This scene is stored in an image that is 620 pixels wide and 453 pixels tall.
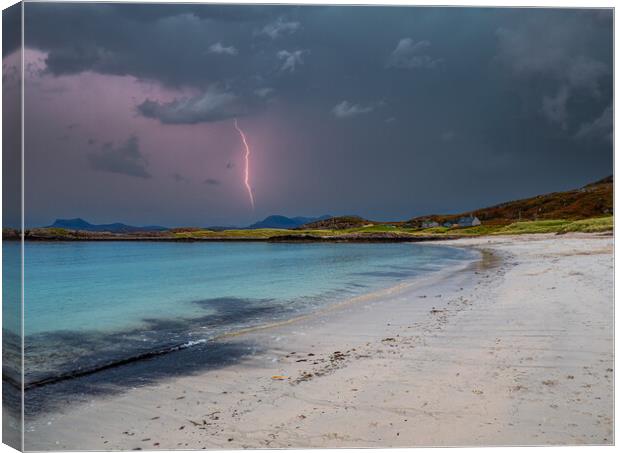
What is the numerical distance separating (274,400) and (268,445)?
1.85 feet

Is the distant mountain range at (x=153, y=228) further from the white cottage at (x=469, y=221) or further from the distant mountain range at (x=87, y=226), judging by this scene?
the white cottage at (x=469, y=221)

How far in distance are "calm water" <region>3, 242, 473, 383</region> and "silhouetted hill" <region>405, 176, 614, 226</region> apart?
4.55 metres

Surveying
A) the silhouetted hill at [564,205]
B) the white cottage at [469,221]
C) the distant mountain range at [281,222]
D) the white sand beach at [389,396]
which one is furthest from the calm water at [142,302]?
the silhouetted hill at [564,205]

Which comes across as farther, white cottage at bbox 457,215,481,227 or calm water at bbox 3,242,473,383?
white cottage at bbox 457,215,481,227

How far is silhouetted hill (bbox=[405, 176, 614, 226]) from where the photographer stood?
5.02 m

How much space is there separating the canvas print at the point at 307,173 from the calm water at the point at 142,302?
261mm

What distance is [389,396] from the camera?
3.99 meters

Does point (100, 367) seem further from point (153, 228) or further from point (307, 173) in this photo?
point (307, 173)

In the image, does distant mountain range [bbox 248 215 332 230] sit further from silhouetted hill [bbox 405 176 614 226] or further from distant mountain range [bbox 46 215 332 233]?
silhouetted hill [bbox 405 176 614 226]

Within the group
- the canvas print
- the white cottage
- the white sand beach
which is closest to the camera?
the white sand beach

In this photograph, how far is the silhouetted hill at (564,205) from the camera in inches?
198

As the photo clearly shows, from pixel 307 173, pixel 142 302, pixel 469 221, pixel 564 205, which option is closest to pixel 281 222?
pixel 307 173

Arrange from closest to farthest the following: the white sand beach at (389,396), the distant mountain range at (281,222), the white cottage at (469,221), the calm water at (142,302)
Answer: the white sand beach at (389,396)
the distant mountain range at (281,222)
the calm water at (142,302)
the white cottage at (469,221)

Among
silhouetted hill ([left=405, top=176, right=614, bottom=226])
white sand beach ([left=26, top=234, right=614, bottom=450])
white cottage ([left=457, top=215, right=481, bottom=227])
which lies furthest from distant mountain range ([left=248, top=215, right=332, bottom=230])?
white cottage ([left=457, top=215, right=481, bottom=227])
